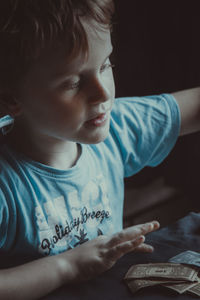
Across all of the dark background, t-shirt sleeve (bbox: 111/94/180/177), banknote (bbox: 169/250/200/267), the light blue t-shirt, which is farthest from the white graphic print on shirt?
the dark background

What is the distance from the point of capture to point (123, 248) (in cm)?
80

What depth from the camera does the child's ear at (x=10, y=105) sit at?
2.70 ft

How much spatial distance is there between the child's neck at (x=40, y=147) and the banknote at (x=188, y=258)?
1.03 feet

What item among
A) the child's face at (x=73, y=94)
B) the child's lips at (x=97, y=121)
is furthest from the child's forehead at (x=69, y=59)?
the child's lips at (x=97, y=121)

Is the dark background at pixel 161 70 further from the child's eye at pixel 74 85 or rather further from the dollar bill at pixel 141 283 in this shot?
the dollar bill at pixel 141 283

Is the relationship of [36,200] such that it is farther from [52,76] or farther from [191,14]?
[191,14]

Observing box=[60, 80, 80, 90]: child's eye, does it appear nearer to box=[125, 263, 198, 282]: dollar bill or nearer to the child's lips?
the child's lips

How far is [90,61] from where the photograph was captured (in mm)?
754

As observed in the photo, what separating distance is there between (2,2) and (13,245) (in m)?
0.47

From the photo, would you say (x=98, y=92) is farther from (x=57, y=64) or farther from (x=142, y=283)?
(x=142, y=283)

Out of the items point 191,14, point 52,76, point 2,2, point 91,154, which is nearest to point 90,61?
point 52,76

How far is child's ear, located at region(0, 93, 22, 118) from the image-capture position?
2.70 feet

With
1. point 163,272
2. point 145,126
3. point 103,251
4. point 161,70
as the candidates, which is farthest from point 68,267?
point 161,70

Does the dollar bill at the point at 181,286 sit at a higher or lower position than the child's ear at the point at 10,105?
lower
